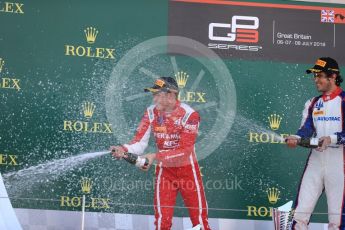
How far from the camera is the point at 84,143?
834 centimetres

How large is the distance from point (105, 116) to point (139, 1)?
1093mm

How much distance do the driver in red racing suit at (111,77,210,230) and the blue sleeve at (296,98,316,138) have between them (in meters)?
0.88

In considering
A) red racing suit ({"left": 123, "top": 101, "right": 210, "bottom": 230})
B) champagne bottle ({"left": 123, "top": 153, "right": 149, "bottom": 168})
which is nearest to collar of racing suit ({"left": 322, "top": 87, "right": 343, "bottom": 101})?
red racing suit ({"left": 123, "top": 101, "right": 210, "bottom": 230})

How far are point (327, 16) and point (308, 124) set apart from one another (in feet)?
4.76

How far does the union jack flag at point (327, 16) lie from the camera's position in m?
8.63

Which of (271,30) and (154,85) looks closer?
(154,85)

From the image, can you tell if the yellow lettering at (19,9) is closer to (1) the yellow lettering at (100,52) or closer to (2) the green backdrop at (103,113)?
(2) the green backdrop at (103,113)

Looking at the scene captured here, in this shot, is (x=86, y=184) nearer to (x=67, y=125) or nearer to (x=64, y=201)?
(x=64, y=201)

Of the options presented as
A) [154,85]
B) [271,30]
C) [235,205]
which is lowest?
[235,205]

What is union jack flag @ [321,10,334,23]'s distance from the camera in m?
A: 8.63

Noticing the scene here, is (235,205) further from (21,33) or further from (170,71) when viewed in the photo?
(21,33)

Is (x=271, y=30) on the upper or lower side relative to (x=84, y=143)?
upper

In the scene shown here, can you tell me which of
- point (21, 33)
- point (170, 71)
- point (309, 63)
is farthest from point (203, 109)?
point (21, 33)

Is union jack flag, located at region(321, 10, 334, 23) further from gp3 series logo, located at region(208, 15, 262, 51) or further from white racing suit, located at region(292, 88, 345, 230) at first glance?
white racing suit, located at region(292, 88, 345, 230)
